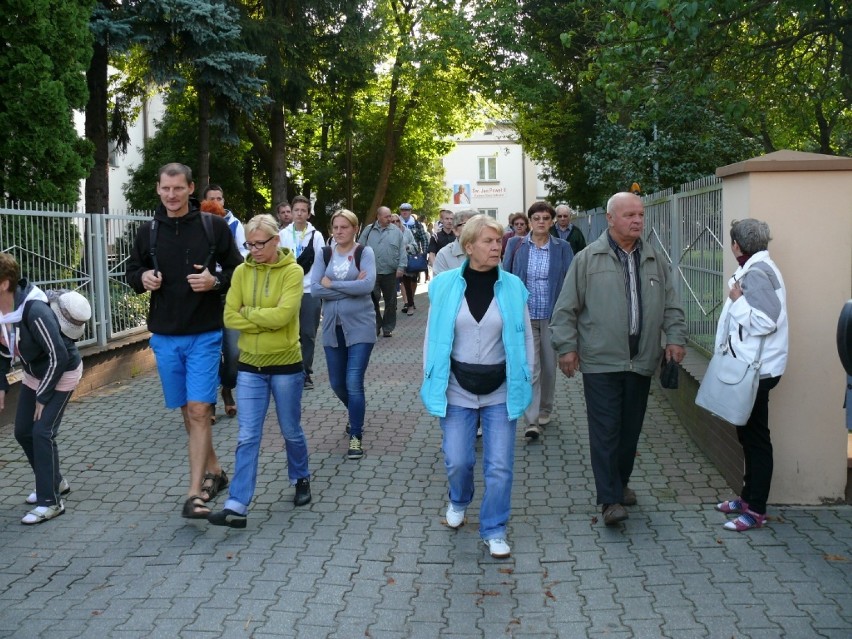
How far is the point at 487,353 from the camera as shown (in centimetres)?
571

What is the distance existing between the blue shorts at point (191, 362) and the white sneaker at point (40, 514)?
0.93 meters

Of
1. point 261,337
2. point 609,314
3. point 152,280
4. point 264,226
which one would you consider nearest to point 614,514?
point 609,314

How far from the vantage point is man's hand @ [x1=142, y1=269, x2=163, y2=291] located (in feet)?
20.2

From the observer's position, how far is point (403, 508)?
6.59 meters

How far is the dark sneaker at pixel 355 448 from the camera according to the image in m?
8.01

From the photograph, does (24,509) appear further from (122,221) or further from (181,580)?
(122,221)

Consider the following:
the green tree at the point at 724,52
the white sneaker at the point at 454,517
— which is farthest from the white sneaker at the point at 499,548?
the green tree at the point at 724,52

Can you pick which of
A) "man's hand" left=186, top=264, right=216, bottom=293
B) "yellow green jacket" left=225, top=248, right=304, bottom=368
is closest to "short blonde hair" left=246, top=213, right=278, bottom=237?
"yellow green jacket" left=225, top=248, right=304, bottom=368

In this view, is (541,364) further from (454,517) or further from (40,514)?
(40,514)

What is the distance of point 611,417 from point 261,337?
206cm

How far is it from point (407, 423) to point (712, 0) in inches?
224

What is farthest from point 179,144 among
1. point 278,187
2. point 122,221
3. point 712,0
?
point 712,0

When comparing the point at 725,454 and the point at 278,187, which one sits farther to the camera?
the point at 278,187

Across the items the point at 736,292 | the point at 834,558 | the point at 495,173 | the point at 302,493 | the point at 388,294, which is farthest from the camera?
the point at 495,173
